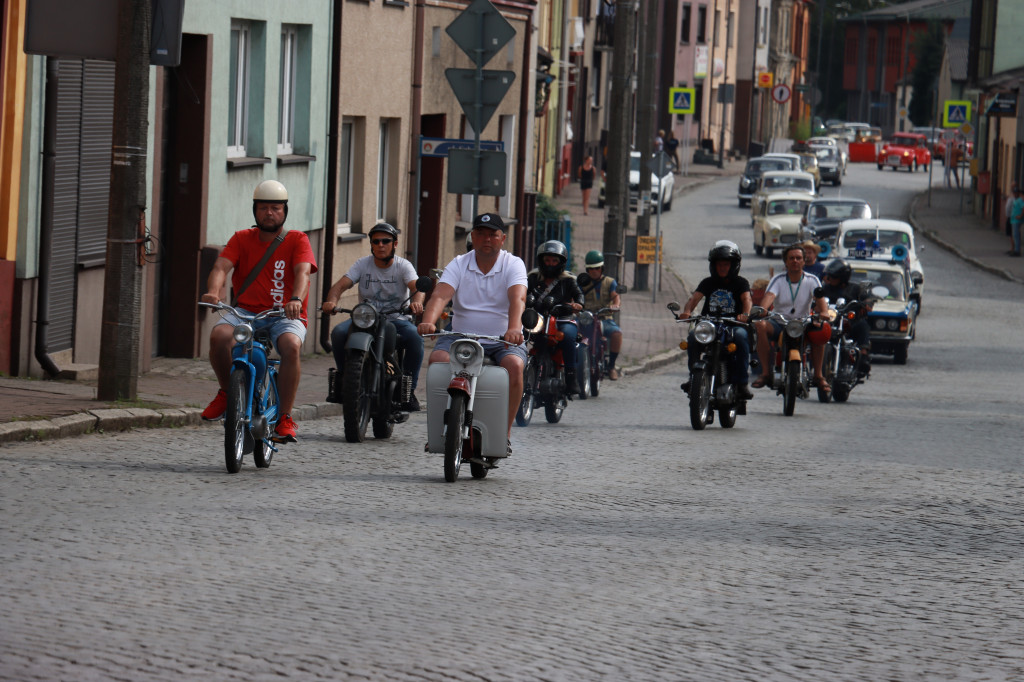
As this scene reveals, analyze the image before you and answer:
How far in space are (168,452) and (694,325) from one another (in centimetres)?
557

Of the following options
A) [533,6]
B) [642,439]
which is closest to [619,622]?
[642,439]

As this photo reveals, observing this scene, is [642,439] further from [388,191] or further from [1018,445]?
[388,191]

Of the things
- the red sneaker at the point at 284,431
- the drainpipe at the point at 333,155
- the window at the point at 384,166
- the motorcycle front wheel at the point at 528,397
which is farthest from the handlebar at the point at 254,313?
the window at the point at 384,166

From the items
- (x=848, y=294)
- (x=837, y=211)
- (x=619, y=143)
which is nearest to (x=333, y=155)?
(x=619, y=143)

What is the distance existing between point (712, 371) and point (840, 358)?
4346mm

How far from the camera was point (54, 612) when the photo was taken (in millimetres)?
6172

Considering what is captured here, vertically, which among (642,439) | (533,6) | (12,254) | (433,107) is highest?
(533,6)

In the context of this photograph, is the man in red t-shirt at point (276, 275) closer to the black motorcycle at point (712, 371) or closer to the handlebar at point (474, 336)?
the handlebar at point (474, 336)

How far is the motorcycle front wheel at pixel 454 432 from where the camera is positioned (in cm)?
1010

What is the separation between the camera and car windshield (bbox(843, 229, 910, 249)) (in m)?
33.5

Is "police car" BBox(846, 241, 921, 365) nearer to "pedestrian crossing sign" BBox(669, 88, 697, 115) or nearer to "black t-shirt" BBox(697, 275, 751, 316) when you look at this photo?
"black t-shirt" BBox(697, 275, 751, 316)

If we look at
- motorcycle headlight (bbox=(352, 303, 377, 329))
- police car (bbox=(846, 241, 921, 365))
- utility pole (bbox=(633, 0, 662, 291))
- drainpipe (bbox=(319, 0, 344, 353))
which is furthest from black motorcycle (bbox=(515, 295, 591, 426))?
utility pole (bbox=(633, 0, 662, 291))

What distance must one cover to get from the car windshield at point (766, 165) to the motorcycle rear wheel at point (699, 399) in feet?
151

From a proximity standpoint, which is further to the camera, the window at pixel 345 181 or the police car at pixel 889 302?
the police car at pixel 889 302
